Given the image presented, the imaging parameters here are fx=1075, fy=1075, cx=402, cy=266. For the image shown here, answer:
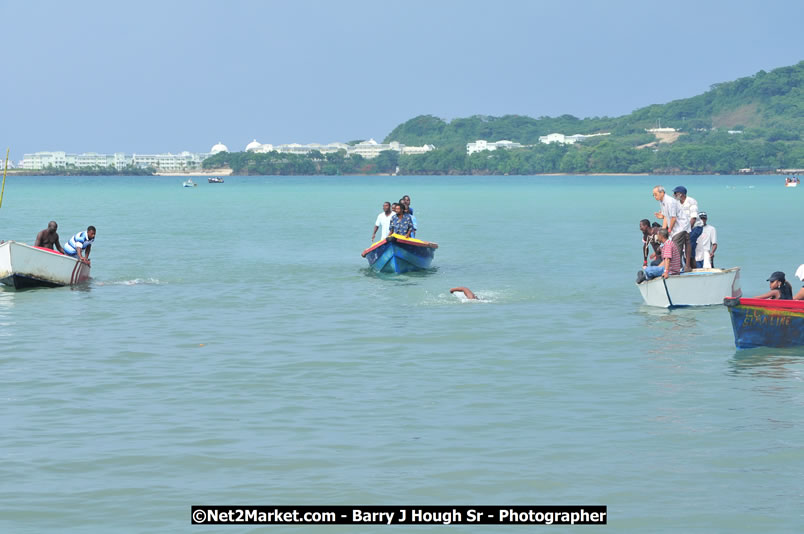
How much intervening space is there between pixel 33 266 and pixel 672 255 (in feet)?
46.2

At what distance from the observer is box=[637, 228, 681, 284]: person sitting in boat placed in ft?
65.7

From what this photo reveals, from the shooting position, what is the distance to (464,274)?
1201 inches

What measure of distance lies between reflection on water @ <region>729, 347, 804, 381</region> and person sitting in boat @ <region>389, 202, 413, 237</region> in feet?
42.3

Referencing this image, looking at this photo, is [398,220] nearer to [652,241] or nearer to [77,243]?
[77,243]

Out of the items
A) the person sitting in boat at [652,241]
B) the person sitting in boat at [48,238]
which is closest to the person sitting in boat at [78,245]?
the person sitting in boat at [48,238]

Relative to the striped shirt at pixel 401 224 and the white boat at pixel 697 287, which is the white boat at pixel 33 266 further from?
the white boat at pixel 697 287

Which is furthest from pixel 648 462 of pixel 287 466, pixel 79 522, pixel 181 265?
pixel 181 265

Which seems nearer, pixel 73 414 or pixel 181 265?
pixel 73 414

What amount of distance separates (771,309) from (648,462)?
6.27 m

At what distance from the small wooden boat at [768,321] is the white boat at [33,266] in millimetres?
15401

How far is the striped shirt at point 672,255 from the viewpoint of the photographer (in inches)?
788

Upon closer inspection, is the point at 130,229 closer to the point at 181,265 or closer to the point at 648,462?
the point at 181,265

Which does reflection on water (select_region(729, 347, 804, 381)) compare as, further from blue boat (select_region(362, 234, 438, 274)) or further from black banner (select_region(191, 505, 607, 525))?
blue boat (select_region(362, 234, 438, 274))

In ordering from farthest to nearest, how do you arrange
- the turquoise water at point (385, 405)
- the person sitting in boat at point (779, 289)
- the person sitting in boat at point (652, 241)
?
the person sitting in boat at point (652, 241) → the person sitting in boat at point (779, 289) → the turquoise water at point (385, 405)
